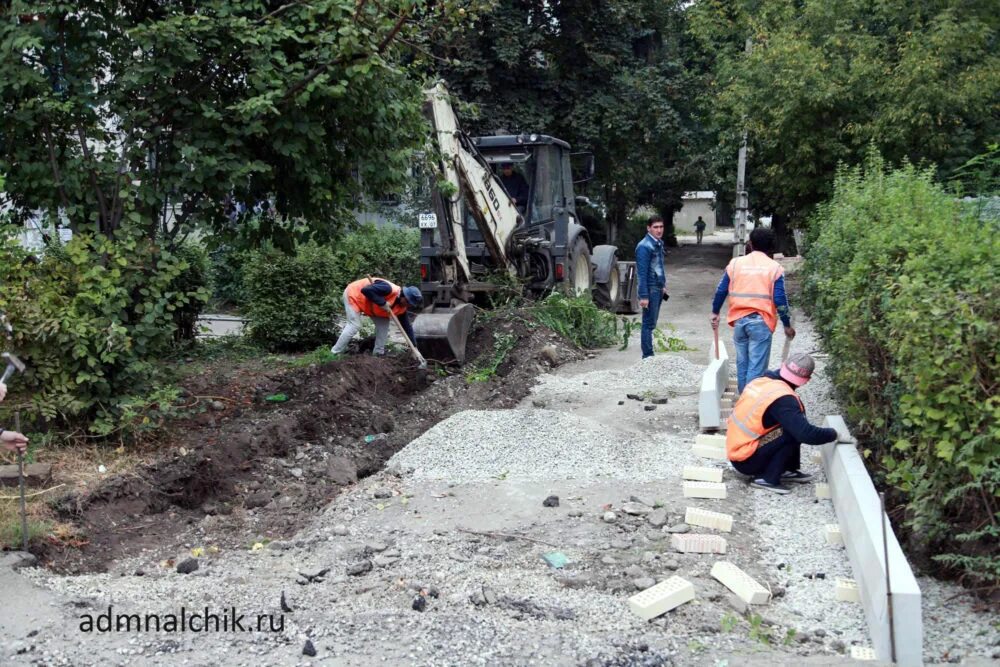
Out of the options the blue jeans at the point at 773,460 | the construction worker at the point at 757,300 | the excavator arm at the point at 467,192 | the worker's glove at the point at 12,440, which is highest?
the excavator arm at the point at 467,192

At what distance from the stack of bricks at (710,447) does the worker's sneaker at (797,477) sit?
2.22 feet

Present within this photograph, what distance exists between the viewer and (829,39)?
1756cm

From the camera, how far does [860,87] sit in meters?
17.2

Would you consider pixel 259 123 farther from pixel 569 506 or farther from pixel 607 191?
pixel 607 191

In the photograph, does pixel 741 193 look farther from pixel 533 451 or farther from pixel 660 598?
pixel 660 598

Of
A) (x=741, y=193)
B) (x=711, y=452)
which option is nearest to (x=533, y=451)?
(x=711, y=452)

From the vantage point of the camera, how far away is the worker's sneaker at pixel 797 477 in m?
6.62

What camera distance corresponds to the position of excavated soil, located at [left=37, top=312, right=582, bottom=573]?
6.12m

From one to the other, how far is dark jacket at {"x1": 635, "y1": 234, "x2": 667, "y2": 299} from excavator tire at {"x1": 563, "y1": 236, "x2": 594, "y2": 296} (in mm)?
3176

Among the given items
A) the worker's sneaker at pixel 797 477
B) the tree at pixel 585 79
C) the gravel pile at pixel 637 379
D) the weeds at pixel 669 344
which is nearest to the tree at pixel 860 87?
the tree at pixel 585 79

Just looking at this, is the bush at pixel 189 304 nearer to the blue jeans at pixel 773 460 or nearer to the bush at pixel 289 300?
the bush at pixel 289 300

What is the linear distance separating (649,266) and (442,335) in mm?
2677

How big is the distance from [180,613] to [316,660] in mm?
962

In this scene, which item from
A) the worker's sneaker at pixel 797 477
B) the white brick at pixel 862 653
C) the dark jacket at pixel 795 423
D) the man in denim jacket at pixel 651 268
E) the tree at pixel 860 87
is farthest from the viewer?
the tree at pixel 860 87
